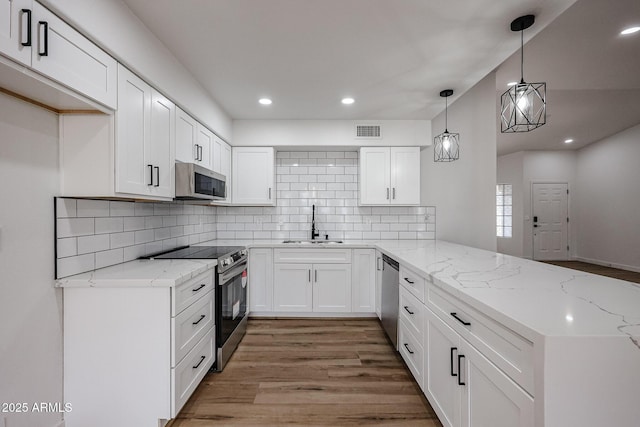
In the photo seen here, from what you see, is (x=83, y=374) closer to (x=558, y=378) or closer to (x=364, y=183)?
(x=558, y=378)

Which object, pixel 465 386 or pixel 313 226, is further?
pixel 313 226

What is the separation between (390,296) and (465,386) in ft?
4.51

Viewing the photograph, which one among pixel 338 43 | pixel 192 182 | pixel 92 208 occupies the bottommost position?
pixel 92 208

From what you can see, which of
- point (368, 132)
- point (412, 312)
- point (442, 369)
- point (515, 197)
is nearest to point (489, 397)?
point (442, 369)

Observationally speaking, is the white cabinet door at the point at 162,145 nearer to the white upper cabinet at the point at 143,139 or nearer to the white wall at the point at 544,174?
the white upper cabinet at the point at 143,139

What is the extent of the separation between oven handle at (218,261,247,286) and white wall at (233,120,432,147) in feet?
5.44

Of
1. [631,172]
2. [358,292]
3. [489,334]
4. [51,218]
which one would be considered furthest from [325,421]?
[631,172]

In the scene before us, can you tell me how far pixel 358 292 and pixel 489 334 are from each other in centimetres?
231

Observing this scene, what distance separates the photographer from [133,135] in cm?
167

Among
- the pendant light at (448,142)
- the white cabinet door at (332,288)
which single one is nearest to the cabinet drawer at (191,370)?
the white cabinet door at (332,288)

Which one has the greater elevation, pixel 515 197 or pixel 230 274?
pixel 515 197

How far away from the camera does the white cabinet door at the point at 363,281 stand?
11.0 feet

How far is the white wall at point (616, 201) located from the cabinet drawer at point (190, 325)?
4261 mm

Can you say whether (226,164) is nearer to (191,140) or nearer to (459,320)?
(191,140)
